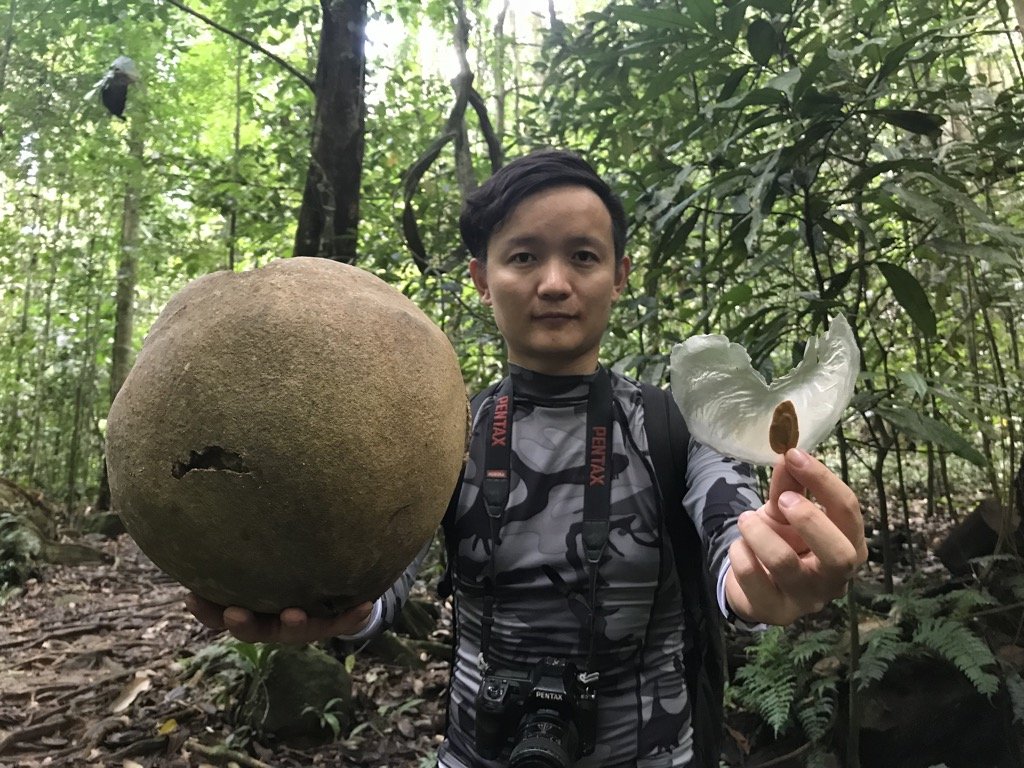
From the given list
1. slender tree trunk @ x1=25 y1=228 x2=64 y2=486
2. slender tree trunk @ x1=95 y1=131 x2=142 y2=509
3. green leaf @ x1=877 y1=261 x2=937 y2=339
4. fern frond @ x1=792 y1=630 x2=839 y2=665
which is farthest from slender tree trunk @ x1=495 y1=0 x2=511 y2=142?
slender tree trunk @ x1=25 y1=228 x2=64 y2=486

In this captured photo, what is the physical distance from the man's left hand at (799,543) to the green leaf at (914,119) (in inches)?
51.0

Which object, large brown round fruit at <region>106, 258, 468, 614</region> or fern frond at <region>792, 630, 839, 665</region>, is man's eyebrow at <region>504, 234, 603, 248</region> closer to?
large brown round fruit at <region>106, 258, 468, 614</region>

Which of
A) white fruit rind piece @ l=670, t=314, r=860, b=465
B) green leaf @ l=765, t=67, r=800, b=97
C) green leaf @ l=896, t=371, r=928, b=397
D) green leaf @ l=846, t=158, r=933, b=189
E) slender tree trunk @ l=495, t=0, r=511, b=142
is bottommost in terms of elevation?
white fruit rind piece @ l=670, t=314, r=860, b=465

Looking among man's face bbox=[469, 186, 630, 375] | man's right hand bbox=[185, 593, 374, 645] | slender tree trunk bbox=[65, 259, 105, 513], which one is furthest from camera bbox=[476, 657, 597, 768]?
slender tree trunk bbox=[65, 259, 105, 513]

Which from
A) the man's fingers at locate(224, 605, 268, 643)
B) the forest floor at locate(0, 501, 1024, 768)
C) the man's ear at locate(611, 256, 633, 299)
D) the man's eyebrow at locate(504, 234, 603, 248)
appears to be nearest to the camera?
the man's fingers at locate(224, 605, 268, 643)

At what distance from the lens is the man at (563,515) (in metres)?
1.30

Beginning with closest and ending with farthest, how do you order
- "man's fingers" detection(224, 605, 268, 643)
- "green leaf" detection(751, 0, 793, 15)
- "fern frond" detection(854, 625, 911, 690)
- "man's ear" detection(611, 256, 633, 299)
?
"man's fingers" detection(224, 605, 268, 643) < "man's ear" detection(611, 256, 633, 299) < "green leaf" detection(751, 0, 793, 15) < "fern frond" detection(854, 625, 911, 690)

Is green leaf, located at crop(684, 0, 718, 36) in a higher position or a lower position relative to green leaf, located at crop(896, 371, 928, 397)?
higher

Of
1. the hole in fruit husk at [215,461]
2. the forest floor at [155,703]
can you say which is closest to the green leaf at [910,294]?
the hole in fruit husk at [215,461]

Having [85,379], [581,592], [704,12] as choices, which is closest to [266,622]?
[581,592]

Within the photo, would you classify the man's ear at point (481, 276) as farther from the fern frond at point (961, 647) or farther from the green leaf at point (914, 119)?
the fern frond at point (961, 647)

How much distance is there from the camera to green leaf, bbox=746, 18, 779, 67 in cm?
184

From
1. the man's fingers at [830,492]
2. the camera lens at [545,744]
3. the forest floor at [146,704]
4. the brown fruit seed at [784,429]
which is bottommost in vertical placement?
the forest floor at [146,704]

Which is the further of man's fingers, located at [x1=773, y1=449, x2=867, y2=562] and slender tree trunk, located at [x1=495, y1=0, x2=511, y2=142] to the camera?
slender tree trunk, located at [x1=495, y1=0, x2=511, y2=142]
